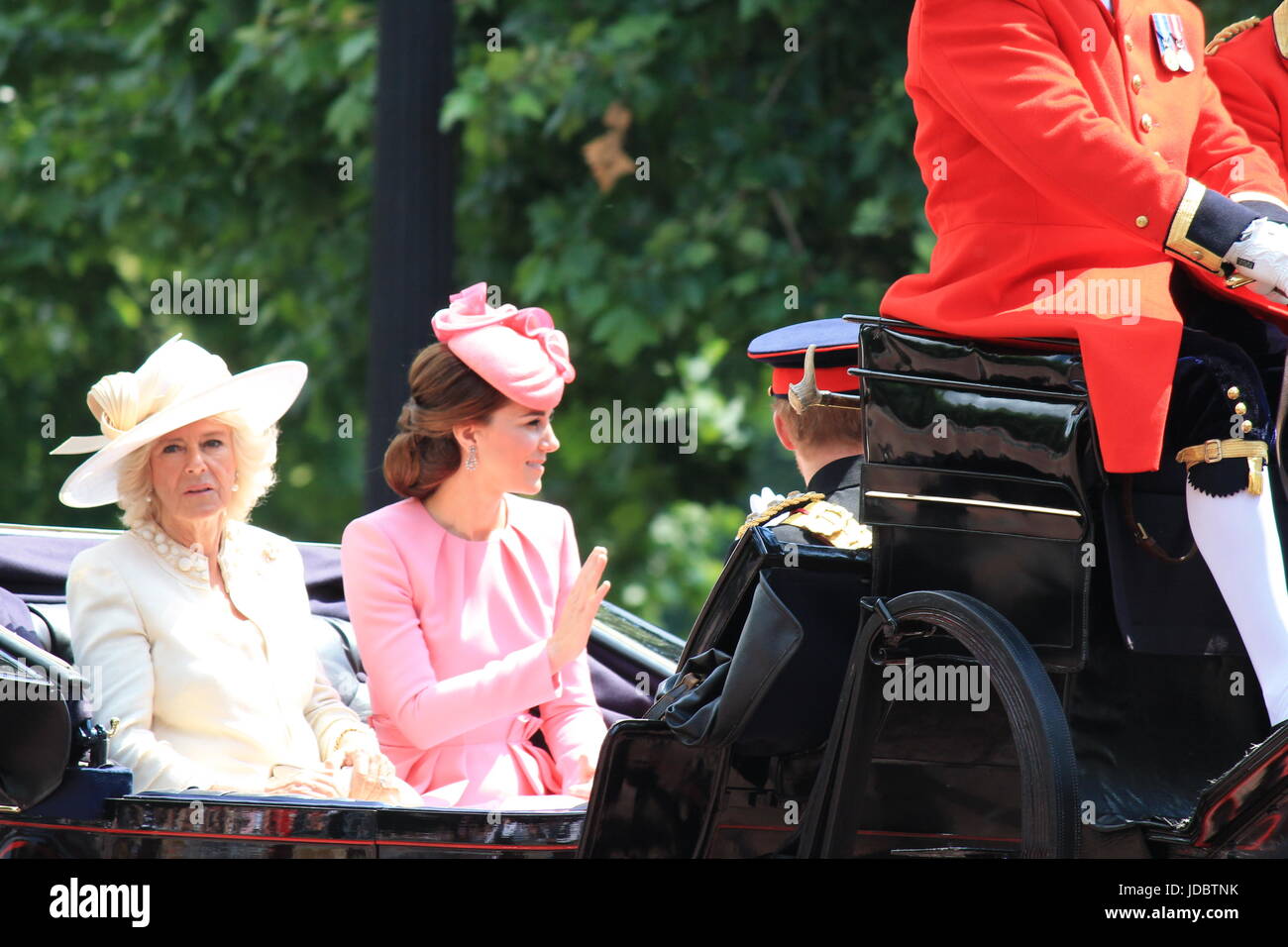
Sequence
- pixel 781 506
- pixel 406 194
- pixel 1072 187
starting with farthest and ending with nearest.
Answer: pixel 406 194 < pixel 781 506 < pixel 1072 187

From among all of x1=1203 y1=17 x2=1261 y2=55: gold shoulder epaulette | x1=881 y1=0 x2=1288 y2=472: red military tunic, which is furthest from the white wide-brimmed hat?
x1=1203 y1=17 x2=1261 y2=55: gold shoulder epaulette

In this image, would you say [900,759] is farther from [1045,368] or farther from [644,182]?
[644,182]

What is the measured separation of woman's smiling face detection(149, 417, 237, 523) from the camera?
12.4ft

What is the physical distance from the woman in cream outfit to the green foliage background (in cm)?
144

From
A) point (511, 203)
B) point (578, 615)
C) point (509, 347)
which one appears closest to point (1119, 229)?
point (578, 615)

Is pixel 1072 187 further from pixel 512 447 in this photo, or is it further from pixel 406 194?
pixel 406 194

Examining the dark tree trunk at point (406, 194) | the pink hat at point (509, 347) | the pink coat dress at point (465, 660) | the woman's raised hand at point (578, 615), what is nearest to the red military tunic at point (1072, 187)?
the woman's raised hand at point (578, 615)

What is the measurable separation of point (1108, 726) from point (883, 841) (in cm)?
42

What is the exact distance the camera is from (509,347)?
12.4 feet

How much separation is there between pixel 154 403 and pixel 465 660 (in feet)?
2.70

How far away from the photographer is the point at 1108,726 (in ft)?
8.81

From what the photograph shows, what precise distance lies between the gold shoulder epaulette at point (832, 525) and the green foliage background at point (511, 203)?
90.0 inches

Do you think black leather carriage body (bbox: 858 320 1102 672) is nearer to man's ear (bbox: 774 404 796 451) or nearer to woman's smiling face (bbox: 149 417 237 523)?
man's ear (bbox: 774 404 796 451)

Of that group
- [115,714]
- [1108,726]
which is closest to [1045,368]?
[1108,726]
